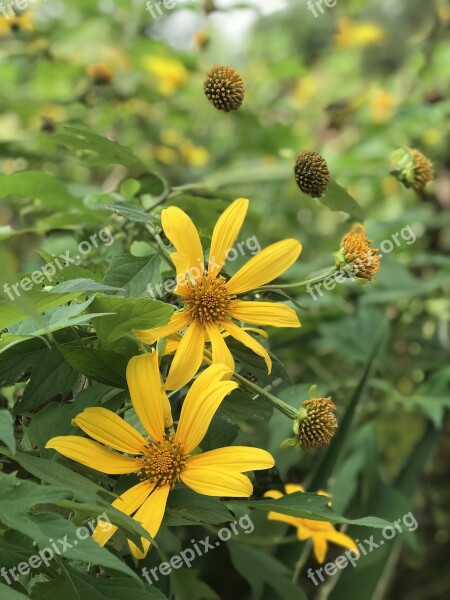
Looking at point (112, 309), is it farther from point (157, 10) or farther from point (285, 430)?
point (157, 10)

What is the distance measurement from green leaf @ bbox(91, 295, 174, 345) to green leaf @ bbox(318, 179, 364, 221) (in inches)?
10.0

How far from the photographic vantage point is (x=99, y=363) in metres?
0.56

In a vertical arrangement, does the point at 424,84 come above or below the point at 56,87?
below

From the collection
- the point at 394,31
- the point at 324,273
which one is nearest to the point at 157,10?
the point at 324,273

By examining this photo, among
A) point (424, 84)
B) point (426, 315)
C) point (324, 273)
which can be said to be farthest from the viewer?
point (424, 84)

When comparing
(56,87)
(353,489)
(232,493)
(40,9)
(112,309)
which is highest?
(40,9)

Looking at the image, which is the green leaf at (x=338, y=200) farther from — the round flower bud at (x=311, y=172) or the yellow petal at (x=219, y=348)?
the yellow petal at (x=219, y=348)

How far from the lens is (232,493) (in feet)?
1.70

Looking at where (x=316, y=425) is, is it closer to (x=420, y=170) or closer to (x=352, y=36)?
(x=420, y=170)

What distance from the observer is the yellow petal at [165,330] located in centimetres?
57

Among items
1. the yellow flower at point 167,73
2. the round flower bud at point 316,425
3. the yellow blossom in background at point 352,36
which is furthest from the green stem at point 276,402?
the yellow blossom in background at point 352,36

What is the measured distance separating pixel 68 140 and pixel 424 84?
1211 mm

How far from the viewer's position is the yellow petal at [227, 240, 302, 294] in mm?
629

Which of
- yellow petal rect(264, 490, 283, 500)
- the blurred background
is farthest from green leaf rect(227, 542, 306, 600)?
yellow petal rect(264, 490, 283, 500)
